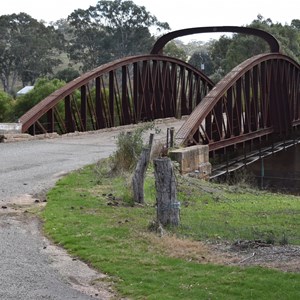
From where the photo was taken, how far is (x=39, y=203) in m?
11.9

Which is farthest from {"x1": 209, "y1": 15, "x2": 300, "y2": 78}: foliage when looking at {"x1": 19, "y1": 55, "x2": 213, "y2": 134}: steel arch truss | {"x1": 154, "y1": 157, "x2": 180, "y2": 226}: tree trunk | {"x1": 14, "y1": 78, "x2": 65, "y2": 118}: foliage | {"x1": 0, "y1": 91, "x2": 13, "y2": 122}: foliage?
{"x1": 154, "y1": 157, "x2": 180, "y2": 226}: tree trunk

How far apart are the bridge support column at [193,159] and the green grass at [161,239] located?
2.15m

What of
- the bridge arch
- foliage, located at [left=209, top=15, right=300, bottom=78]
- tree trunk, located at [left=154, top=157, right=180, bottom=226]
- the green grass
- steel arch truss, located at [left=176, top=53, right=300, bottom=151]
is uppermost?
foliage, located at [left=209, top=15, right=300, bottom=78]

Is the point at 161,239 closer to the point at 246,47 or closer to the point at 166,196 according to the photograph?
the point at 166,196

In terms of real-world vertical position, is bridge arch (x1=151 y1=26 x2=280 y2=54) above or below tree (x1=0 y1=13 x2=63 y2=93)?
below

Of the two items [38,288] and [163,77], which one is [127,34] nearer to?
[163,77]

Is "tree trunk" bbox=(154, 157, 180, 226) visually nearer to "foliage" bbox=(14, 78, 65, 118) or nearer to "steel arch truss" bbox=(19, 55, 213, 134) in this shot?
"steel arch truss" bbox=(19, 55, 213, 134)

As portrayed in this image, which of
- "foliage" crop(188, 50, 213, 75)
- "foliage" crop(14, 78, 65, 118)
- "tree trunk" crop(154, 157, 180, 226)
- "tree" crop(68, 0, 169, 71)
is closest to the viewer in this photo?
"tree trunk" crop(154, 157, 180, 226)

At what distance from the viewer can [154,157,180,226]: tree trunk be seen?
979 cm

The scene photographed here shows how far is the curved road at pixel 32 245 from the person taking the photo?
22.2 ft

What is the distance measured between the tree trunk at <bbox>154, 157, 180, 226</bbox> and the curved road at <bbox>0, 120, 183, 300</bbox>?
6.26 ft

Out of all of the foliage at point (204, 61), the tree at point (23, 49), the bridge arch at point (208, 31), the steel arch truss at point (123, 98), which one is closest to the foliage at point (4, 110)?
the steel arch truss at point (123, 98)

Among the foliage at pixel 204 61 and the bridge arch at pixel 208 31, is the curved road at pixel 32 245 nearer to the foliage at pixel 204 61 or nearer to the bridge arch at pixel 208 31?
the bridge arch at pixel 208 31

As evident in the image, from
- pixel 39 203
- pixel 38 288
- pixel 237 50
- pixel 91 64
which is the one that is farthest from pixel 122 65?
pixel 91 64
